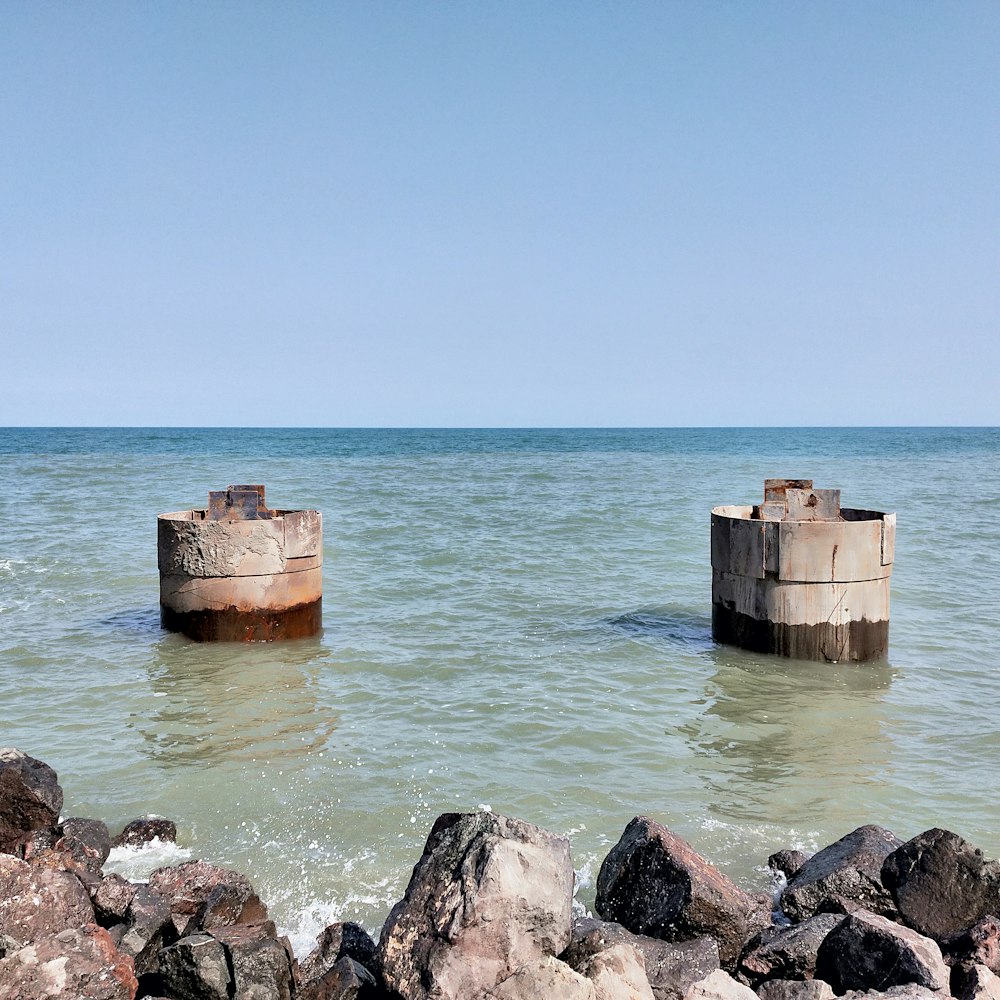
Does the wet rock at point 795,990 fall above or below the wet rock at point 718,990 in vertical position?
below

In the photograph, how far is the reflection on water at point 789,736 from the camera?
6625 mm

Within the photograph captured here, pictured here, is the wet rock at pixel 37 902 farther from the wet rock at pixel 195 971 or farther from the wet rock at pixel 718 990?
the wet rock at pixel 718 990

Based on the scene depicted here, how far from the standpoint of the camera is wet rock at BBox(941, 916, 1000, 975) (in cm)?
418

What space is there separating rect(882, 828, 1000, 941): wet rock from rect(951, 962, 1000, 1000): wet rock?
0.48 m

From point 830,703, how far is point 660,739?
6.08ft

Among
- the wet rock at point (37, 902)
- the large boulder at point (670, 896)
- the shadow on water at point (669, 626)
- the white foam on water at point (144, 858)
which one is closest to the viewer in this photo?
the wet rock at point (37, 902)

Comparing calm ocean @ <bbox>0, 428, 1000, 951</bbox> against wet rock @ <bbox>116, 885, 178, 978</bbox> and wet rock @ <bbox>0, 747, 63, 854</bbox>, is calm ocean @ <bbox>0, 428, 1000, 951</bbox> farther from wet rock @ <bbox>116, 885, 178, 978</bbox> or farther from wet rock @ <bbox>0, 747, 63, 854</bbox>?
wet rock @ <bbox>116, 885, 178, 978</bbox>

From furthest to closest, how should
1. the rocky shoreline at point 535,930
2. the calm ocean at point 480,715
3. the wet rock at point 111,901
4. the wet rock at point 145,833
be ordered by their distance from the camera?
the calm ocean at point 480,715, the wet rock at point 145,833, the wet rock at point 111,901, the rocky shoreline at point 535,930

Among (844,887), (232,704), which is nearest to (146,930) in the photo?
(844,887)

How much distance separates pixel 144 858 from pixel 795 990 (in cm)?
370

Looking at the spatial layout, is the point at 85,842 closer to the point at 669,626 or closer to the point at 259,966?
the point at 259,966

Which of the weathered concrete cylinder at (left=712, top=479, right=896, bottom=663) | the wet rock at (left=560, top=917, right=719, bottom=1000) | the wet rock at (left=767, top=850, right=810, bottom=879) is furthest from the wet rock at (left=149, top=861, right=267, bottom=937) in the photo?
the weathered concrete cylinder at (left=712, top=479, right=896, bottom=663)

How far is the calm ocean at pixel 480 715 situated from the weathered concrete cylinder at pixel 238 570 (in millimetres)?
244

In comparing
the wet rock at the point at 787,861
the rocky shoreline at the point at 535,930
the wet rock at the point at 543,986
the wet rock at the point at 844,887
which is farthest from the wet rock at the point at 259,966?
the wet rock at the point at 787,861
